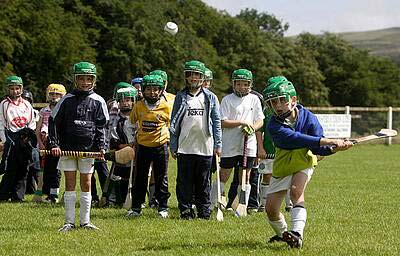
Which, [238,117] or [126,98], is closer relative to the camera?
[238,117]

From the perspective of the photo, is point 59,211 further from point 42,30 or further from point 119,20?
point 119,20

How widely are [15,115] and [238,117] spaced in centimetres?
398

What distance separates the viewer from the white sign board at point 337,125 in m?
29.8

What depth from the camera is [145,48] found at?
5116cm

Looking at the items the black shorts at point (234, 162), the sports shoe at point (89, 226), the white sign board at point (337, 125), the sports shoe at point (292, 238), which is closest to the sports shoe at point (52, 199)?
the black shorts at point (234, 162)

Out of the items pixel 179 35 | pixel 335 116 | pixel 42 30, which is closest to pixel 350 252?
pixel 335 116

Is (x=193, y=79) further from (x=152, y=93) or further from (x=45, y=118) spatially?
(x=45, y=118)

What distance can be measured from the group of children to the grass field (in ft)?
1.16

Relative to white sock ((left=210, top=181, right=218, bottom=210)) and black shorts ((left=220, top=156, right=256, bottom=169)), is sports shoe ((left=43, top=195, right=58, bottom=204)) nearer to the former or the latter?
white sock ((left=210, top=181, right=218, bottom=210))

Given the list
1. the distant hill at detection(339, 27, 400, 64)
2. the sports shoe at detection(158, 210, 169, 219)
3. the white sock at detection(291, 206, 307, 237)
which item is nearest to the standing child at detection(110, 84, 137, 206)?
the sports shoe at detection(158, 210, 169, 219)

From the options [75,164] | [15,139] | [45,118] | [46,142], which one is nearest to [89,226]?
[75,164]

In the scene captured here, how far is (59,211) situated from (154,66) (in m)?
41.5

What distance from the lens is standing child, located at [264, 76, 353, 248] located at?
7266mm

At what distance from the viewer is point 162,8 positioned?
58156 millimetres
